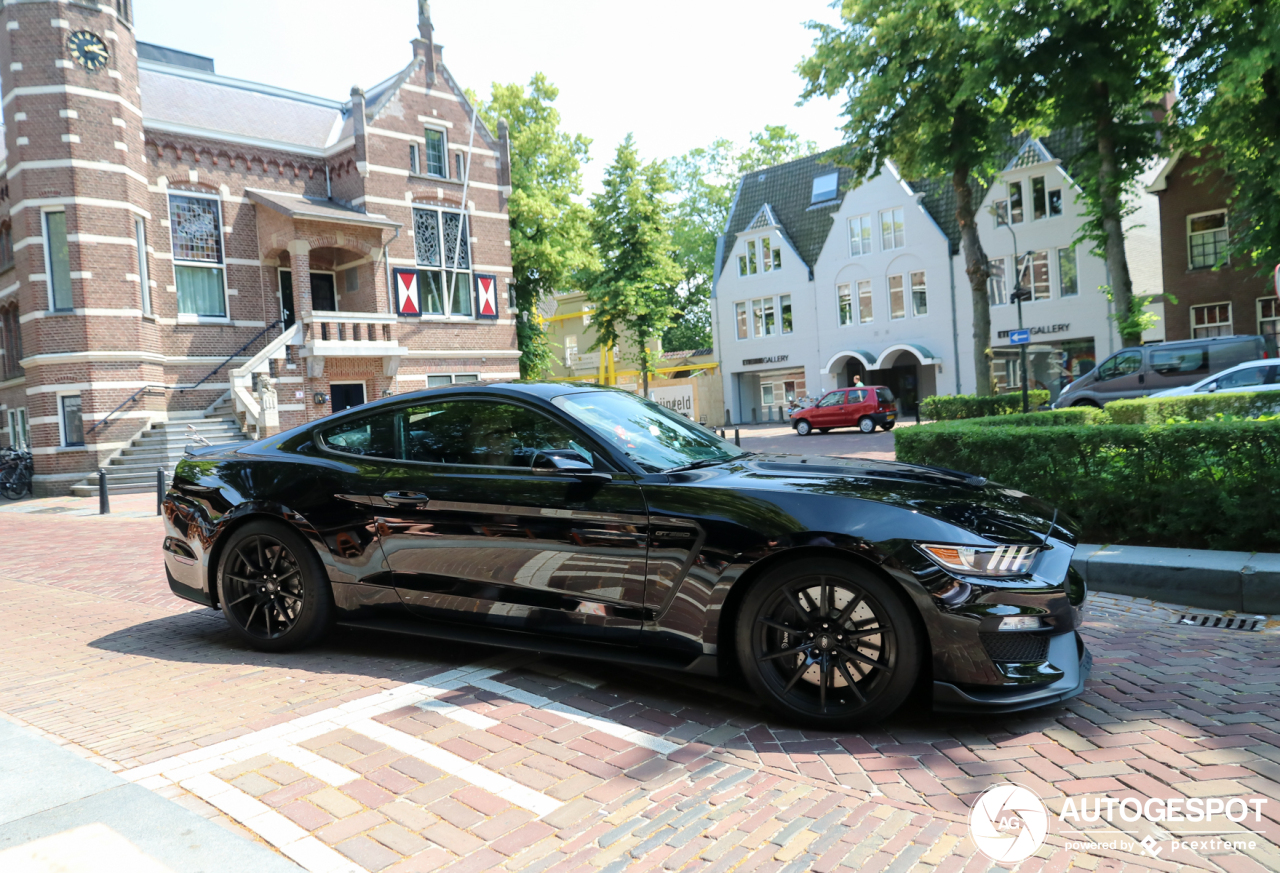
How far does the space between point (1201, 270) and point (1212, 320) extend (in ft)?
5.61

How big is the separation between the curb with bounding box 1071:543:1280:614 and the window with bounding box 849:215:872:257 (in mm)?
34977

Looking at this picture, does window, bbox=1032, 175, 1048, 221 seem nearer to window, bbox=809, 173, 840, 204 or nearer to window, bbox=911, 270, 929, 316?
window, bbox=911, 270, 929, 316

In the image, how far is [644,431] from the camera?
4.35m

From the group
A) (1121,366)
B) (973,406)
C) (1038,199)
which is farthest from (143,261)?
(1038,199)

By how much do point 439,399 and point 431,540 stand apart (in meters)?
0.78

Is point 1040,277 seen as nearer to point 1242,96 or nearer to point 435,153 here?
point 1242,96

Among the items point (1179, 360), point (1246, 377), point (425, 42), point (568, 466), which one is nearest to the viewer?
point (568, 466)

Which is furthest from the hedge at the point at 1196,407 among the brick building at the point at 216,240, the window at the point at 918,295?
the window at the point at 918,295

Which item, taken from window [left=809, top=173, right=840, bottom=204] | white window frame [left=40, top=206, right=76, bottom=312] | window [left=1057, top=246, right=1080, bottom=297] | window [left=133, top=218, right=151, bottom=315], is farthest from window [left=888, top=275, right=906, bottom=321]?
white window frame [left=40, top=206, right=76, bottom=312]

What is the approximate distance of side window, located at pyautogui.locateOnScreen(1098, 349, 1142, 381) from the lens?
1995 centimetres

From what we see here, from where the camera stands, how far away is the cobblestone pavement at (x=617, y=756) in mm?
2652

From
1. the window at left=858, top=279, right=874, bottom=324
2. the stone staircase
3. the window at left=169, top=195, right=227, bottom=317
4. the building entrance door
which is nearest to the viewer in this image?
the stone staircase

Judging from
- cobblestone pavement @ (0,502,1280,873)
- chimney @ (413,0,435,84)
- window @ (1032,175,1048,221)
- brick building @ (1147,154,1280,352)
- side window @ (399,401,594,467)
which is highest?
chimney @ (413,0,435,84)

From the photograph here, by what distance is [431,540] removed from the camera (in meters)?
4.30
